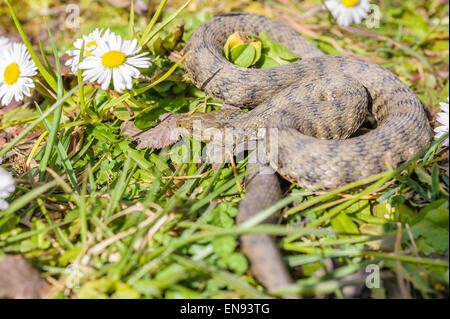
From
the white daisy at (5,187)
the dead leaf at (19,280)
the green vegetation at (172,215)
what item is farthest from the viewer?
the white daisy at (5,187)

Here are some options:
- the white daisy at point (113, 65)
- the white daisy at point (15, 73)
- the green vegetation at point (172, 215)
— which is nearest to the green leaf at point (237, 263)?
the green vegetation at point (172, 215)

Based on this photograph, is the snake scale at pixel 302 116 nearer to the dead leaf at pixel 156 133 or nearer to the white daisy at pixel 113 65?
the dead leaf at pixel 156 133

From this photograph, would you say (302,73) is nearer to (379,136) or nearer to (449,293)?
(379,136)

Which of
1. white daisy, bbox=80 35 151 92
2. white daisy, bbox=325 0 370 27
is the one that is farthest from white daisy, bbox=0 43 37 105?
white daisy, bbox=325 0 370 27

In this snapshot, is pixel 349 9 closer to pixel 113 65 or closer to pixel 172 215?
pixel 113 65

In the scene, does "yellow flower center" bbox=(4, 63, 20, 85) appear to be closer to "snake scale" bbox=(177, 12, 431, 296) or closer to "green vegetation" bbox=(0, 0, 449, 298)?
"green vegetation" bbox=(0, 0, 449, 298)
